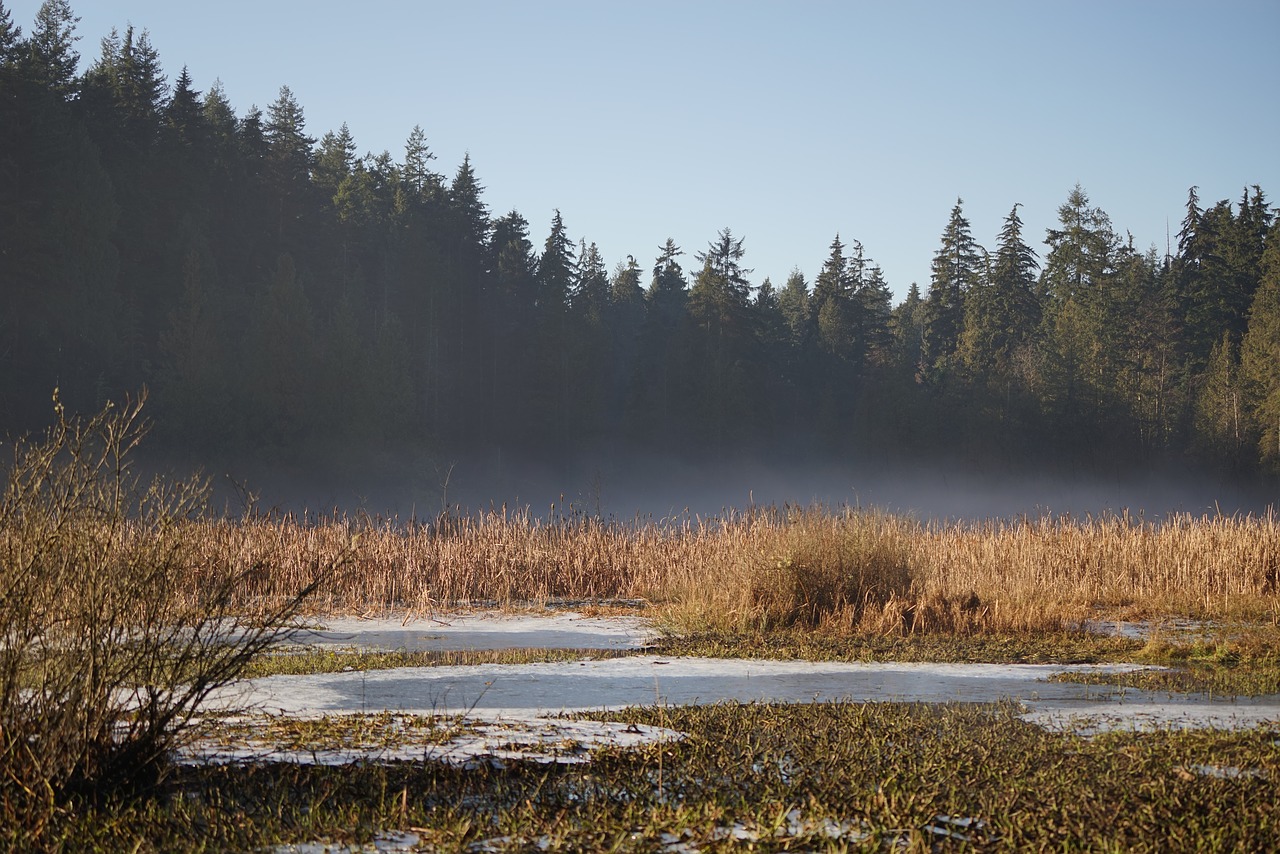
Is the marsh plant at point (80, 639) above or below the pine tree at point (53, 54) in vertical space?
below

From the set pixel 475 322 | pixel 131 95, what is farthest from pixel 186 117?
pixel 475 322

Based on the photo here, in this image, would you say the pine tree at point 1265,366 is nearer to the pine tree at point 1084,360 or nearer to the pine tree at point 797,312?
the pine tree at point 1084,360

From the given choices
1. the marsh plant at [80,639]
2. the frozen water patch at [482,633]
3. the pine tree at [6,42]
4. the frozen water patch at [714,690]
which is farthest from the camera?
the pine tree at [6,42]

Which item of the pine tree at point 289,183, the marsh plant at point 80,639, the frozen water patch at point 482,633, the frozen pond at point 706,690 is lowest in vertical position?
the frozen water patch at point 482,633

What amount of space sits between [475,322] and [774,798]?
197 feet

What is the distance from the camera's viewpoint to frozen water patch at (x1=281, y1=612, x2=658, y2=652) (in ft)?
35.2

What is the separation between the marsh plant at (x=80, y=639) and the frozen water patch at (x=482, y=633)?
4.70 metres

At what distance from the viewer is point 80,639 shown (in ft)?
16.1

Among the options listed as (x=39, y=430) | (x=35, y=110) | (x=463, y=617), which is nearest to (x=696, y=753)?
(x=463, y=617)

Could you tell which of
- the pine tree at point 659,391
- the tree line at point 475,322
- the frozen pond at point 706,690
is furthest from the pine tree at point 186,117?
the frozen pond at point 706,690

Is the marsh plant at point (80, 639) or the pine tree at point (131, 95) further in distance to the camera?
the pine tree at point (131, 95)

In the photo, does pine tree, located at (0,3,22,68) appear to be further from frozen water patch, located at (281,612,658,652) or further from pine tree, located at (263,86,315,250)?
frozen water patch, located at (281,612,658,652)

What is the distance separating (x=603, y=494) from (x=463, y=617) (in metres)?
46.7

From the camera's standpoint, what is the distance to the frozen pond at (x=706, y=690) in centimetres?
711
